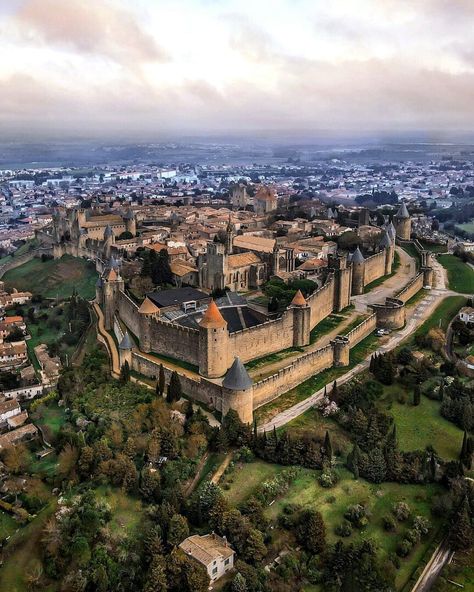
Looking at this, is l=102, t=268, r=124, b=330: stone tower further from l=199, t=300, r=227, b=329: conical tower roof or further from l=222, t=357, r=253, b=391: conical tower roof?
l=222, t=357, r=253, b=391: conical tower roof

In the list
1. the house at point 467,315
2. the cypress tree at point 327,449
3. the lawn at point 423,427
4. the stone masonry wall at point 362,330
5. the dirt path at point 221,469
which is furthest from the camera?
the house at point 467,315

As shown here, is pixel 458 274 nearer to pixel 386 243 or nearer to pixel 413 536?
pixel 386 243

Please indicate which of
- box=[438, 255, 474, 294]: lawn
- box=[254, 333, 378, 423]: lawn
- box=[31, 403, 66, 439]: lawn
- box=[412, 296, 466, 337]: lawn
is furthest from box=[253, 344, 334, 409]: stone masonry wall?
box=[438, 255, 474, 294]: lawn

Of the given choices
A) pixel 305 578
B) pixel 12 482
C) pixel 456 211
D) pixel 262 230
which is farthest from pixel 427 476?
pixel 456 211

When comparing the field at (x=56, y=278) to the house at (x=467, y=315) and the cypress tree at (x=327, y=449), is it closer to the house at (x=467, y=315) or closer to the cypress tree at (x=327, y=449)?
the house at (x=467, y=315)

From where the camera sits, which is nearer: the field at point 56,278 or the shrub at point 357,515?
the shrub at point 357,515

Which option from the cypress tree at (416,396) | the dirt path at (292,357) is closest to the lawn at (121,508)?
the dirt path at (292,357)

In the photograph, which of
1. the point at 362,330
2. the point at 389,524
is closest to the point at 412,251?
the point at 362,330
